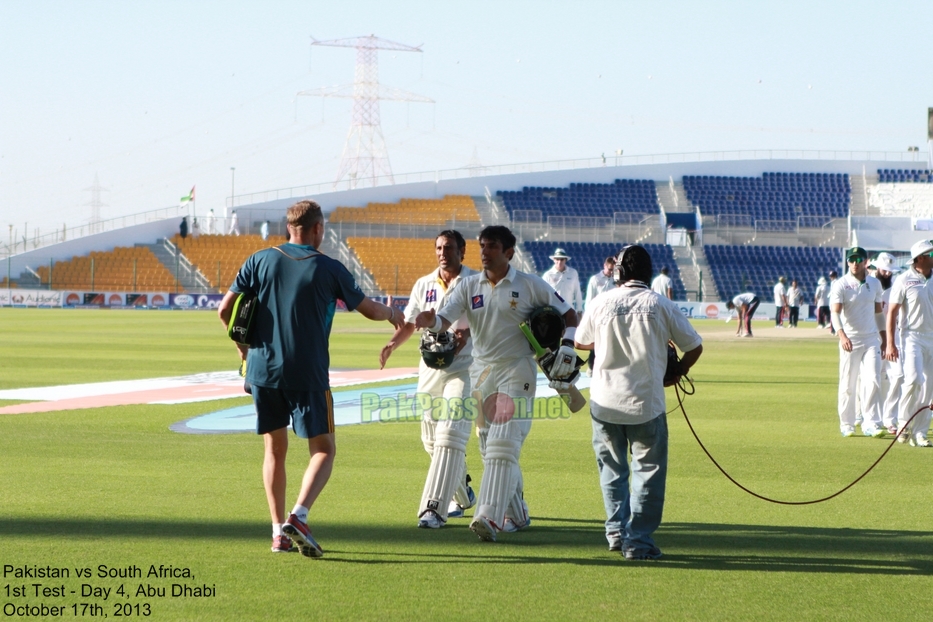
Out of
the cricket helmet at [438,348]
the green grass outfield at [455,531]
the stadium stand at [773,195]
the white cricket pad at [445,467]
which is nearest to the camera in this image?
the green grass outfield at [455,531]

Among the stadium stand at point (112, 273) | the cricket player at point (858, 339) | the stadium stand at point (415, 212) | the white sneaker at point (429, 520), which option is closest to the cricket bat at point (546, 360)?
the white sneaker at point (429, 520)

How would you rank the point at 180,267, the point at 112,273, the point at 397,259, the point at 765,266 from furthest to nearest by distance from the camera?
the point at 397,259, the point at 180,267, the point at 765,266, the point at 112,273

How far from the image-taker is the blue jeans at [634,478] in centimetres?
639

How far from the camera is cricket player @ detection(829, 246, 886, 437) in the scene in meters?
12.3

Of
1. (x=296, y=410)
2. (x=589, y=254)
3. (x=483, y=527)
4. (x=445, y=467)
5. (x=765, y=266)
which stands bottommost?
(x=483, y=527)

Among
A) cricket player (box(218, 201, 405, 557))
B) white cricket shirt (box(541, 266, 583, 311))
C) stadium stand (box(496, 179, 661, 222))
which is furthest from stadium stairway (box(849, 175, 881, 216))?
cricket player (box(218, 201, 405, 557))

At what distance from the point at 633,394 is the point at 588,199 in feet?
213

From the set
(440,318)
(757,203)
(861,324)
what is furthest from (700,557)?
(757,203)

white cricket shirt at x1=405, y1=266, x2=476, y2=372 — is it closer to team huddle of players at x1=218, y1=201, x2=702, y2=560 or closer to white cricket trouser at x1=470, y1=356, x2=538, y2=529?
white cricket trouser at x1=470, y1=356, x2=538, y2=529

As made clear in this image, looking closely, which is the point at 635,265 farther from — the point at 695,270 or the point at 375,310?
the point at 695,270

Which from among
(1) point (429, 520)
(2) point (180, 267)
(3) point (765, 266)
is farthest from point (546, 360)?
(2) point (180, 267)

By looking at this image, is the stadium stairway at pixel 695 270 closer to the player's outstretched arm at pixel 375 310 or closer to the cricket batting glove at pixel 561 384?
the cricket batting glove at pixel 561 384

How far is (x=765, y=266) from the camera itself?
60406mm

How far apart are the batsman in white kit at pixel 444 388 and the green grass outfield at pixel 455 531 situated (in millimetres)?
266
